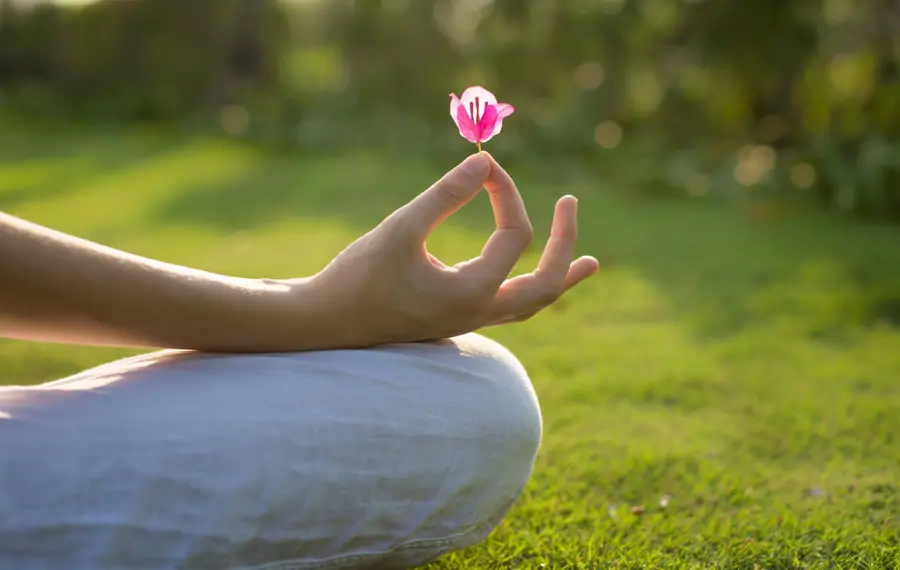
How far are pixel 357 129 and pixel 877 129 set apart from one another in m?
3.95

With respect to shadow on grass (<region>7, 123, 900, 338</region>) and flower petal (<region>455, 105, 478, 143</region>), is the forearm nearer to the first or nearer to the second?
flower petal (<region>455, 105, 478, 143</region>)

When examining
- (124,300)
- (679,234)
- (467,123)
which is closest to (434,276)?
(467,123)

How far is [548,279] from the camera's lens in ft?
4.46

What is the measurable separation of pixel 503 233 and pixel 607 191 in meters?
4.47

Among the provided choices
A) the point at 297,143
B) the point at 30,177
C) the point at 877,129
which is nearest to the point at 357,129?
the point at 297,143

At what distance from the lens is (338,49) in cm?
918

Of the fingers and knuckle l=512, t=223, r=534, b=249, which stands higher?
knuckle l=512, t=223, r=534, b=249

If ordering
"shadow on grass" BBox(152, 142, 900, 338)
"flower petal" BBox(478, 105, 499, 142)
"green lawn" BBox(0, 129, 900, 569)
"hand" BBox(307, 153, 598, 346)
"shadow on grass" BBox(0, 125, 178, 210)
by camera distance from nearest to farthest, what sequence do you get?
"hand" BBox(307, 153, 598, 346)
"flower petal" BBox(478, 105, 499, 142)
"green lawn" BBox(0, 129, 900, 569)
"shadow on grass" BBox(152, 142, 900, 338)
"shadow on grass" BBox(0, 125, 178, 210)

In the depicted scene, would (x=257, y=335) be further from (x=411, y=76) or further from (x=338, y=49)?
(x=338, y=49)

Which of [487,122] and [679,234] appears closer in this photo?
[487,122]

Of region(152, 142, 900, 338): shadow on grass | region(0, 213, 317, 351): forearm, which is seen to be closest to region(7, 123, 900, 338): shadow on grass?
region(152, 142, 900, 338): shadow on grass

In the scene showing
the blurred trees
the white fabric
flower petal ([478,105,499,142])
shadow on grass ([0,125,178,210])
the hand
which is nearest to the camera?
the white fabric

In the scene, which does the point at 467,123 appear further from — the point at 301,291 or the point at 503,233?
the point at 301,291

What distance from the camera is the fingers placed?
134 cm
